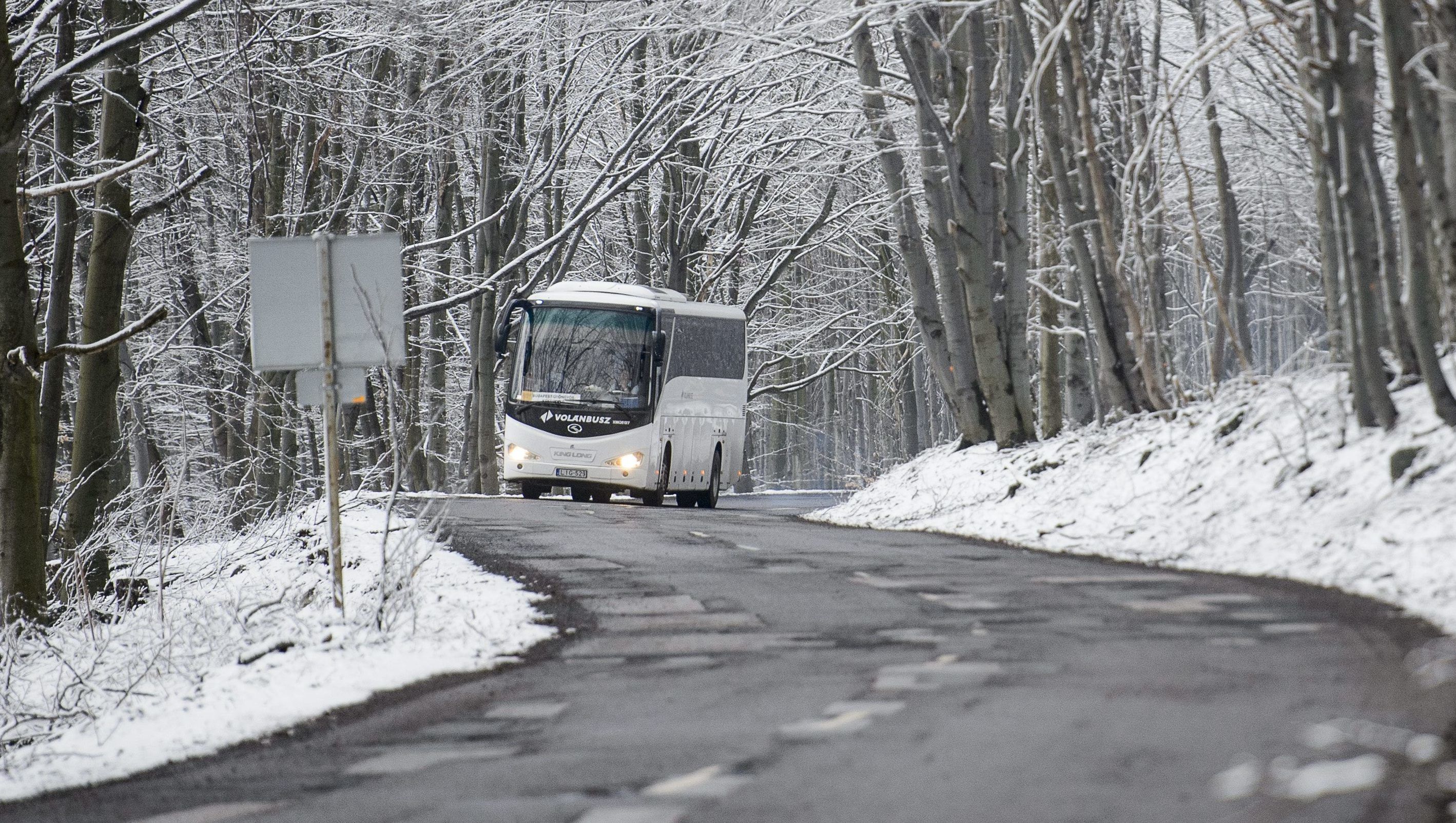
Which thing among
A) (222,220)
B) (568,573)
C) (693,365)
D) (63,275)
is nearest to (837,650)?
(568,573)

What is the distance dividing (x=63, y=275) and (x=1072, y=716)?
12.9 meters

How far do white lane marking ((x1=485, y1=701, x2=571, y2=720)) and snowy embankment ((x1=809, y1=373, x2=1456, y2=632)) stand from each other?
157 inches

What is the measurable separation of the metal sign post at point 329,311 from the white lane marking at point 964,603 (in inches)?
142

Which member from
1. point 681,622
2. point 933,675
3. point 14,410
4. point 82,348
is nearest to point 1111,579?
point 681,622

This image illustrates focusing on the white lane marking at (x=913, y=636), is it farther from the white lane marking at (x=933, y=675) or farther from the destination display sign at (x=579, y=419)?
the destination display sign at (x=579, y=419)

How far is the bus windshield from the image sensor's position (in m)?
27.7

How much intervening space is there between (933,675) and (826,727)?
122 cm

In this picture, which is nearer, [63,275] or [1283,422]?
[1283,422]

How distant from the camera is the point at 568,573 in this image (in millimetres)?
13031

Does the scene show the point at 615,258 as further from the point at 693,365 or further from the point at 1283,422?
the point at 1283,422

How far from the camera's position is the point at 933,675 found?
288 inches

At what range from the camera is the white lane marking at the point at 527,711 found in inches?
275

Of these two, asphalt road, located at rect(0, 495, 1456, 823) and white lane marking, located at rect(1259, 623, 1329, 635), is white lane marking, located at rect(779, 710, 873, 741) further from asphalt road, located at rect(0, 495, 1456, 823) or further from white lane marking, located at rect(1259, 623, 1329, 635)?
white lane marking, located at rect(1259, 623, 1329, 635)

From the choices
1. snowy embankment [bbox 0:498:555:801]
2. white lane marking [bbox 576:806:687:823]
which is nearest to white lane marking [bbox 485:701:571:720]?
snowy embankment [bbox 0:498:555:801]
